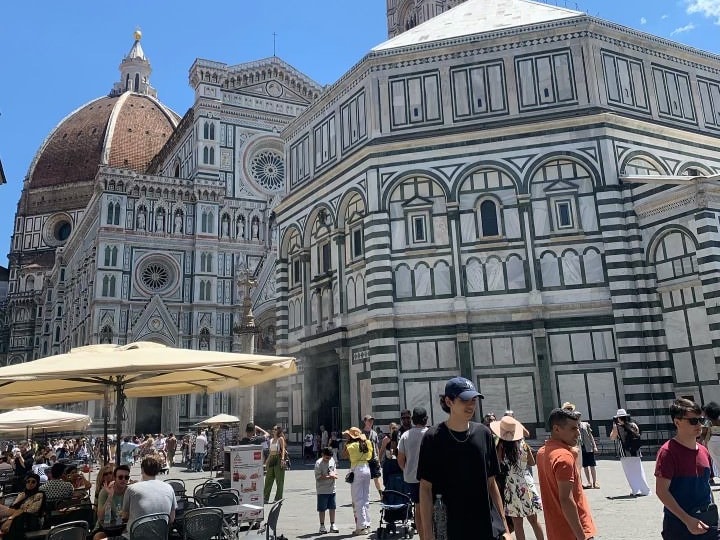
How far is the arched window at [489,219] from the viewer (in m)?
20.6

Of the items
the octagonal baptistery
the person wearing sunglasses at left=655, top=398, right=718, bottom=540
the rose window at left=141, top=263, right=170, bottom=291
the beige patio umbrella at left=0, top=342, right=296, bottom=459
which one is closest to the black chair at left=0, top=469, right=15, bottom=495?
the beige patio umbrella at left=0, top=342, right=296, bottom=459

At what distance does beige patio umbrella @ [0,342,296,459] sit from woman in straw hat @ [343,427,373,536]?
167 centimetres

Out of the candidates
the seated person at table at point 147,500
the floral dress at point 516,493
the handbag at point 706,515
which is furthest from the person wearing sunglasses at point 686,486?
the seated person at table at point 147,500

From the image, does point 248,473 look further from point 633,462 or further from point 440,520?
point 440,520

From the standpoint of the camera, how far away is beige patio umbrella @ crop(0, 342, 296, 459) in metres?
7.41

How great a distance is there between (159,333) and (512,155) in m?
31.3

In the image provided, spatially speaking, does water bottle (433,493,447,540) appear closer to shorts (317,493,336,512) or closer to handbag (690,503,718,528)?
handbag (690,503,718,528)

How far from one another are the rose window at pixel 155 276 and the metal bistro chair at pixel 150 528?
136 feet

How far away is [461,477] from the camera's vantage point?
12.9 feet

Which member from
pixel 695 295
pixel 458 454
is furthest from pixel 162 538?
pixel 695 295

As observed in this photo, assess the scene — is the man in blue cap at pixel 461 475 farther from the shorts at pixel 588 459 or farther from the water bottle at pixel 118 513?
the shorts at pixel 588 459

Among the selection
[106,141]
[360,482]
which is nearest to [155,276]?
[360,482]

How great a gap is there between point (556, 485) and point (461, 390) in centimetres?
114

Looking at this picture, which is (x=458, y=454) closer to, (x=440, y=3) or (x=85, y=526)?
(x=85, y=526)
